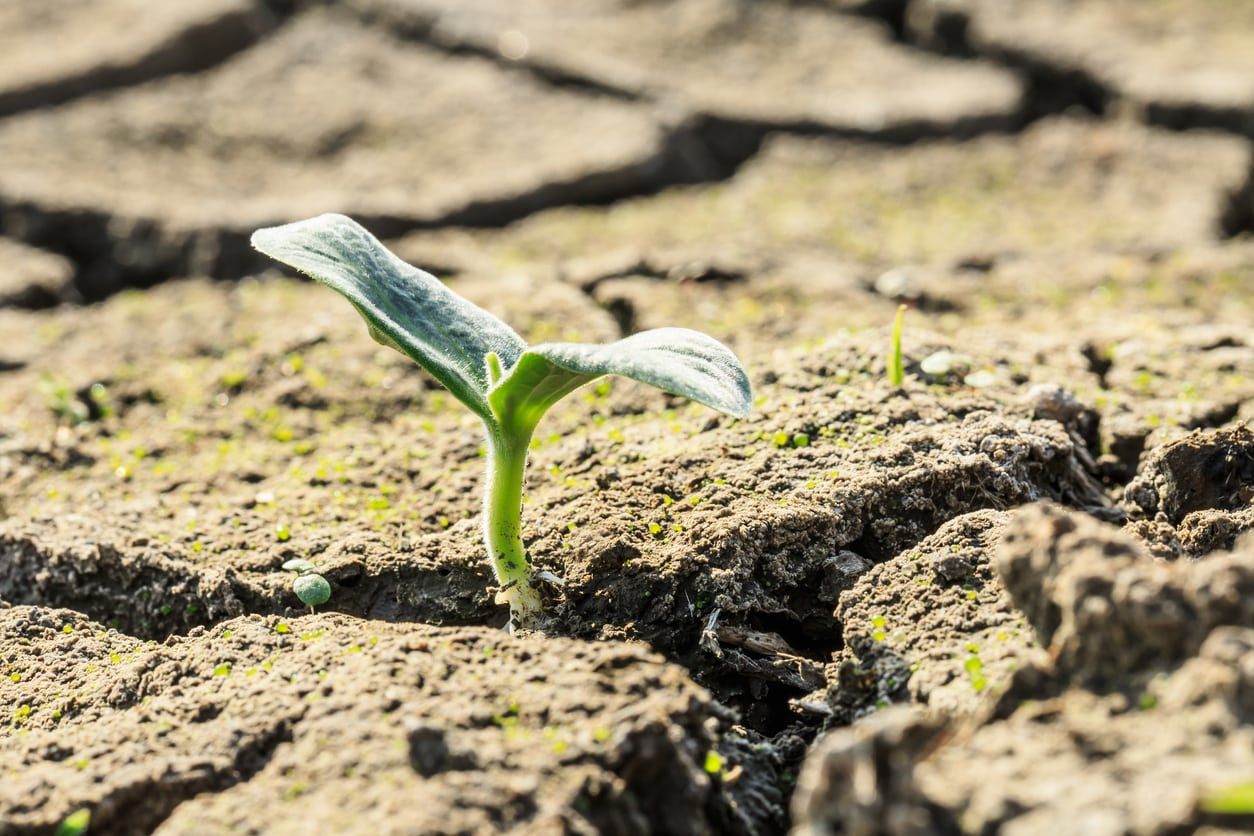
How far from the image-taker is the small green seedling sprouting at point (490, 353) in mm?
1240

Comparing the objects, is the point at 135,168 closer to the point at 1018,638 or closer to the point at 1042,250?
the point at 1042,250

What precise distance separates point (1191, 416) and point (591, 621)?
2.99 feet

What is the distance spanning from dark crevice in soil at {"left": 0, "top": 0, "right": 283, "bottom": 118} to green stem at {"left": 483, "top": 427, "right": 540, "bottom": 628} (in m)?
2.45

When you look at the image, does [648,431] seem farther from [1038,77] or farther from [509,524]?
[1038,77]

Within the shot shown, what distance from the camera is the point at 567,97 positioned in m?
3.43

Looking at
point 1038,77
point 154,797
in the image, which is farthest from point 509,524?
point 1038,77

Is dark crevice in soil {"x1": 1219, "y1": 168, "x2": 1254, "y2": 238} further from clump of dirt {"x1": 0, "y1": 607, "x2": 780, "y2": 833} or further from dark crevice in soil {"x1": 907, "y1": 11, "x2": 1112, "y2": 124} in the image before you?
clump of dirt {"x1": 0, "y1": 607, "x2": 780, "y2": 833}

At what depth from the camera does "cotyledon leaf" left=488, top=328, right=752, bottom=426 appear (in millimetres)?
1142

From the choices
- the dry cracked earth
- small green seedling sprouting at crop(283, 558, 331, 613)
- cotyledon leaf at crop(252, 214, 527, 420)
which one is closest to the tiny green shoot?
the dry cracked earth

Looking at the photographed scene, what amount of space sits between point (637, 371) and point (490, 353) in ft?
0.84

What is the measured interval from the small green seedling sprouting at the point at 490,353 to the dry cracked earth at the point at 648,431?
4.1 inches

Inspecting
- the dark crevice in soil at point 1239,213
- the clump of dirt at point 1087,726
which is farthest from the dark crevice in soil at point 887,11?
the clump of dirt at point 1087,726

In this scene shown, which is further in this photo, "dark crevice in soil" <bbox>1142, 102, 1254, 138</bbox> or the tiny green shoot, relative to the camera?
"dark crevice in soil" <bbox>1142, 102, 1254, 138</bbox>

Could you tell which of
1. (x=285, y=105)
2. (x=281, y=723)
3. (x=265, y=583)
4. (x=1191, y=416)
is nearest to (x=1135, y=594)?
(x=281, y=723)
